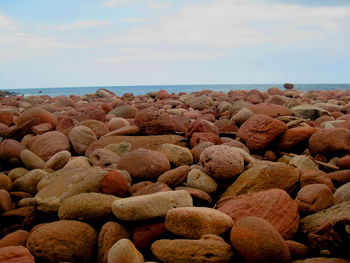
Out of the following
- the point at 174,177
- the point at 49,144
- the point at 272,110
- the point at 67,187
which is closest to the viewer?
the point at 67,187

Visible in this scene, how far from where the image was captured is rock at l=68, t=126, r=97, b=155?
19.2 feet

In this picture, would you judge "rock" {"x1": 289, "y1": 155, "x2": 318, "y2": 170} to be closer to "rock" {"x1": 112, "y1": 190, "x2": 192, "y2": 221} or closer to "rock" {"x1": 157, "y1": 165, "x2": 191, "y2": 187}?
"rock" {"x1": 157, "y1": 165, "x2": 191, "y2": 187}

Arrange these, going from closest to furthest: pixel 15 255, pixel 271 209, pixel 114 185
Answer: pixel 15 255 → pixel 271 209 → pixel 114 185

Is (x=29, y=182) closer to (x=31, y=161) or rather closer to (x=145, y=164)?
(x=31, y=161)

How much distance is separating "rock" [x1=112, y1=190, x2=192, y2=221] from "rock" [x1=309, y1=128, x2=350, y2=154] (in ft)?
8.57

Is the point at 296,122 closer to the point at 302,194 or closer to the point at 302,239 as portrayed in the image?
the point at 302,194

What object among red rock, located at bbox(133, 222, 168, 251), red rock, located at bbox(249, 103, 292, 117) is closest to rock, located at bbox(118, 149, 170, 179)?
red rock, located at bbox(133, 222, 168, 251)

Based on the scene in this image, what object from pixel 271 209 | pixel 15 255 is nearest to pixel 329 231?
pixel 271 209

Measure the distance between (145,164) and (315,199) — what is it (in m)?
1.92

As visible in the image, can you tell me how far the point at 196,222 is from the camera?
289cm

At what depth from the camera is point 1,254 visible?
2678mm

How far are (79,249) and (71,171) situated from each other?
4.47 ft

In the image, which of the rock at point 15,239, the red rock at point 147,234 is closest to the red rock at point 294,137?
the red rock at point 147,234

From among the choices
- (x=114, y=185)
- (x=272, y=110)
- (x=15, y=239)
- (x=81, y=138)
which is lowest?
(x=15, y=239)
